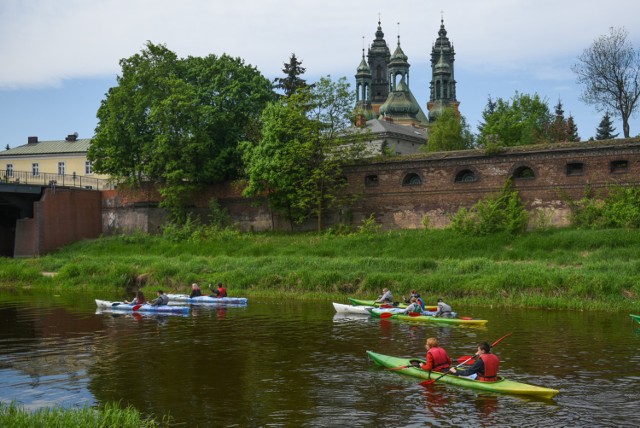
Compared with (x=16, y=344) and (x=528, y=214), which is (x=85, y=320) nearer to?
(x=16, y=344)

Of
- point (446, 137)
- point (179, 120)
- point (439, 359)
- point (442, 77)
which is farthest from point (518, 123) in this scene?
point (442, 77)

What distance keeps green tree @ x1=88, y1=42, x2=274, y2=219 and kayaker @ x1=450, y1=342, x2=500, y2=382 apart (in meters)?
34.3

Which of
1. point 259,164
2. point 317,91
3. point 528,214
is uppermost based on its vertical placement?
point 317,91

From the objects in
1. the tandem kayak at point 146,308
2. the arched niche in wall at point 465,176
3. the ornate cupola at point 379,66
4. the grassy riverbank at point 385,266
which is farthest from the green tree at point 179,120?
the ornate cupola at point 379,66

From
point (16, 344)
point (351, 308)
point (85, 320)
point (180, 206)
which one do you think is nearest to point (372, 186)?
point (180, 206)

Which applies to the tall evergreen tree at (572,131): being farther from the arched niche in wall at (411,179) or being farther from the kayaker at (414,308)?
the kayaker at (414,308)

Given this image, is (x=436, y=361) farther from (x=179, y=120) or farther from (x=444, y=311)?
(x=179, y=120)

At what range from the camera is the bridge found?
50.2 metres

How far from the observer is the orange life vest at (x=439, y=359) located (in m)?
18.0

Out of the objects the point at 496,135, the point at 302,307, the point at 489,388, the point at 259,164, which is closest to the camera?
the point at 489,388

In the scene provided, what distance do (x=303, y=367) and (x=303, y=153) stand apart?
2625 centimetres

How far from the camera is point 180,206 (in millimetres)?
50844

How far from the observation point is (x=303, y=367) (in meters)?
19.6

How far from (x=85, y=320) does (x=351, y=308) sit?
34.2ft
